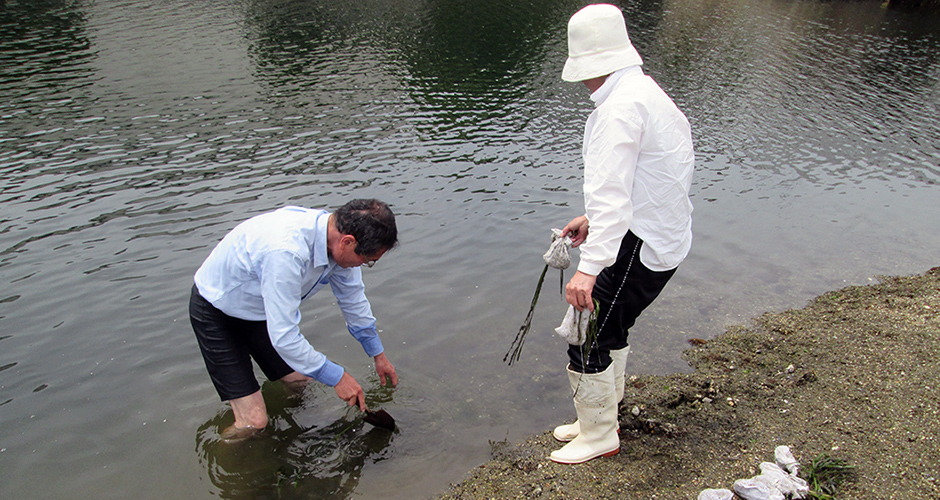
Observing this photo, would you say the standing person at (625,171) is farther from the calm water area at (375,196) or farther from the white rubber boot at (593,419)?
the calm water area at (375,196)

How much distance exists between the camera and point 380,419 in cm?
444

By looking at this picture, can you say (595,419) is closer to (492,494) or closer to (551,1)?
(492,494)

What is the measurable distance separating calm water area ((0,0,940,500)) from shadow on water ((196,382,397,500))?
19 mm

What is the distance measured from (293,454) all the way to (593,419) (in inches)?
91.7

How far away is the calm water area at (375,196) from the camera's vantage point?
15.0ft

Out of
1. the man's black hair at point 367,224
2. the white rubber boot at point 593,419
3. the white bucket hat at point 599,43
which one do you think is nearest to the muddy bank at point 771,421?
the white rubber boot at point 593,419

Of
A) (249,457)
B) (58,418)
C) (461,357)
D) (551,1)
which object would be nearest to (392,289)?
(461,357)

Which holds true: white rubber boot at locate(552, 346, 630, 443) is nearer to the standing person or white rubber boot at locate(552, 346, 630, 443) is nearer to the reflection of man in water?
the standing person

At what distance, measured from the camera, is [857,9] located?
32.9 m

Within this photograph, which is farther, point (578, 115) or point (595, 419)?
point (578, 115)

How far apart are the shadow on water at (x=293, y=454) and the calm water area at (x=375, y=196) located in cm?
2

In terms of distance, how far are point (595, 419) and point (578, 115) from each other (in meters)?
11.5

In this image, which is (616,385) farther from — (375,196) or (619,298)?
(375,196)

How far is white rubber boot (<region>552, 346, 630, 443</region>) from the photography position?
3736 millimetres
